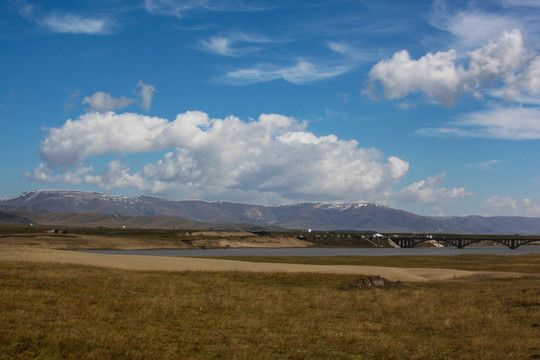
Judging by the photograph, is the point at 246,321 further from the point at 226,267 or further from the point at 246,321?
the point at 226,267

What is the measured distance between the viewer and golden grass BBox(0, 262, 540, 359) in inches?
708

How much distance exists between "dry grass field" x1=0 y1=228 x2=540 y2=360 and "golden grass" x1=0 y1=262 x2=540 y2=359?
57 mm

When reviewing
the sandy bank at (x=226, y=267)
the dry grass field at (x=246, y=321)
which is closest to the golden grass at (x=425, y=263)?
the sandy bank at (x=226, y=267)

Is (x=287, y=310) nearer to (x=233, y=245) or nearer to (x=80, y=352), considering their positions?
(x=80, y=352)

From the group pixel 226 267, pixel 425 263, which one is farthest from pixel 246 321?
pixel 425 263

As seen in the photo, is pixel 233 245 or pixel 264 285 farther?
pixel 233 245

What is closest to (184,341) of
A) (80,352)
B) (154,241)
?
(80,352)

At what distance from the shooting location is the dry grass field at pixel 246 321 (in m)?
18.0

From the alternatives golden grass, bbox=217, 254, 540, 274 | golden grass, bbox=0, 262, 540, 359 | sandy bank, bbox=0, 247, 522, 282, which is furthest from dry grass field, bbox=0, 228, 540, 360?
golden grass, bbox=217, 254, 540, 274

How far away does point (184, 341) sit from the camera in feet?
63.0

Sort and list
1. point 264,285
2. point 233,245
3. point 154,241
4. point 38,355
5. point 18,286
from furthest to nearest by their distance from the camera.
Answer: point 233,245 < point 154,241 < point 264,285 < point 18,286 < point 38,355

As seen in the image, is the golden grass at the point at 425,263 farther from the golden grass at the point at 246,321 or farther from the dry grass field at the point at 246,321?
the golden grass at the point at 246,321

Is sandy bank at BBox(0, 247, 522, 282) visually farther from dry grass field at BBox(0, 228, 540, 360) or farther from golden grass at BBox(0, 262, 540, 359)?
golden grass at BBox(0, 262, 540, 359)

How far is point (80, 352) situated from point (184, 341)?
4.06 metres
